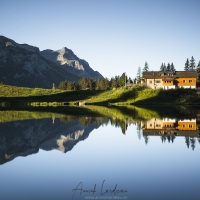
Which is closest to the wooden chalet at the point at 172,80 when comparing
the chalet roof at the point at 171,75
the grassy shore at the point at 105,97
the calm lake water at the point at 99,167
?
the chalet roof at the point at 171,75

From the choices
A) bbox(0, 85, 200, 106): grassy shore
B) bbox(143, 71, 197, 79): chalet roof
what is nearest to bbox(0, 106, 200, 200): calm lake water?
bbox(0, 85, 200, 106): grassy shore

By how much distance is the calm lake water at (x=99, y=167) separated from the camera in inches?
626

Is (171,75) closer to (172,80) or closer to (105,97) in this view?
(172,80)

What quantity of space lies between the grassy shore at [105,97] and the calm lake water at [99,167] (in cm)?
8199

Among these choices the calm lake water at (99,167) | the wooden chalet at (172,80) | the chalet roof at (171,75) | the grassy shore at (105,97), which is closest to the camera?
the calm lake water at (99,167)

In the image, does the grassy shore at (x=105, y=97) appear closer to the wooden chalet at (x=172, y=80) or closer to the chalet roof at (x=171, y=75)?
the wooden chalet at (x=172, y=80)

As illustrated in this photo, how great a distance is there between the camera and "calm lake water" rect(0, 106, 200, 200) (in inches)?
626

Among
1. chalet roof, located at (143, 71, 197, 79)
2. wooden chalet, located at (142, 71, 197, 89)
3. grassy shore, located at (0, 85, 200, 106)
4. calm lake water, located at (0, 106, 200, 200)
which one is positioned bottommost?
calm lake water, located at (0, 106, 200, 200)

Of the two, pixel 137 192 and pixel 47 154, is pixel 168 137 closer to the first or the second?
pixel 47 154

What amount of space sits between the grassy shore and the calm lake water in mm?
81993

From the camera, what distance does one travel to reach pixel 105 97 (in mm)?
133250

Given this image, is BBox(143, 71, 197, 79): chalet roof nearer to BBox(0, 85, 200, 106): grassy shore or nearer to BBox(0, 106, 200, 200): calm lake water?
BBox(0, 85, 200, 106): grassy shore

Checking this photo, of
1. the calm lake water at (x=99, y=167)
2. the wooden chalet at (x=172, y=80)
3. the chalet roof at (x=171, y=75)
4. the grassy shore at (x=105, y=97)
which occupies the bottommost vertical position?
the calm lake water at (x=99, y=167)

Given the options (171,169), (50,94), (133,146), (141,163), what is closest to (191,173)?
(171,169)
